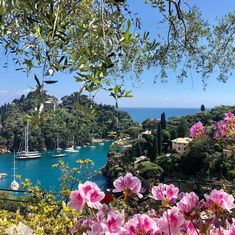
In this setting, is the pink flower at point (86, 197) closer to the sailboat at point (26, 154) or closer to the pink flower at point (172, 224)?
the pink flower at point (172, 224)

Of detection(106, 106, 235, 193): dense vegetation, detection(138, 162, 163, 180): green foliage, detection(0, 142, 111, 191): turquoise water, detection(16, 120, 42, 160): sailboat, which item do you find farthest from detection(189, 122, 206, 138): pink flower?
detection(16, 120, 42, 160): sailboat

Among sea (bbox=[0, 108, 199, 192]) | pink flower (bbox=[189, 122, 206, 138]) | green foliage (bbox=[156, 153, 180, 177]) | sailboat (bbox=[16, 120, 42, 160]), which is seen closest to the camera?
pink flower (bbox=[189, 122, 206, 138])

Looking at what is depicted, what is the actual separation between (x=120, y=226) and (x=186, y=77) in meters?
1.94

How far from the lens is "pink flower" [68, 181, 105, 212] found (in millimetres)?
1068

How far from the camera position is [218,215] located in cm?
109

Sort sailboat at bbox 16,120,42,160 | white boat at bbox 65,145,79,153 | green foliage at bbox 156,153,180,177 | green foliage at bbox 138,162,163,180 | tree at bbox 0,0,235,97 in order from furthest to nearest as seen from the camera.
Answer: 1. white boat at bbox 65,145,79,153
2. sailboat at bbox 16,120,42,160
3. green foliage at bbox 156,153,180,177
4. green foliage at bbox 138,162,163,180
5. tree at bbox 0,0,235,97

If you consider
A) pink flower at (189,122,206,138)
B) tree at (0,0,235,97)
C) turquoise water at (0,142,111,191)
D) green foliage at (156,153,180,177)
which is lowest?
turquoise water at (0,142,111,191)

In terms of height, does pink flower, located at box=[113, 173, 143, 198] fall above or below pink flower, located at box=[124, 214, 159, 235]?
above

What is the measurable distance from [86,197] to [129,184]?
190mm

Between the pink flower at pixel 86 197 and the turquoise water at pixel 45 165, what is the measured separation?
3101 centimetres

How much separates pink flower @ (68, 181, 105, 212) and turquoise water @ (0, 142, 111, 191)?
3101 cm

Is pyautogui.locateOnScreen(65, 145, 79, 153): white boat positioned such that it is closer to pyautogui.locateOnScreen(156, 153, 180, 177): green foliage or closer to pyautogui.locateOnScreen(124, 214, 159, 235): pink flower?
pyautogui.locateOnScreen(156, 153, 180, 177): green foliage

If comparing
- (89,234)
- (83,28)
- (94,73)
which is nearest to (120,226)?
(89,234)

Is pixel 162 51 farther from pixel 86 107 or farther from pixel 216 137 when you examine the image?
pixel 86 107
